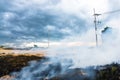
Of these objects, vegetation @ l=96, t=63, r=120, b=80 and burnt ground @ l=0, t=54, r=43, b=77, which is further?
burnt ground @ l=0, t=54, r=43, b=77

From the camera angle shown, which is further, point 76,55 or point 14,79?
point 76,55

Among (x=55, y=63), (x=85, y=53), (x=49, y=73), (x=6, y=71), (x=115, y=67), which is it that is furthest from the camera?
(x=85, y=53)

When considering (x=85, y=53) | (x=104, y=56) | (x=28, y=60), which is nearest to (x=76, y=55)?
(x=85, y=53)

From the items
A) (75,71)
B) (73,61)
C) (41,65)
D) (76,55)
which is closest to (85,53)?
(76,55)

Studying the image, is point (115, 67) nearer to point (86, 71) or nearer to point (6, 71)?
point (86, 71)

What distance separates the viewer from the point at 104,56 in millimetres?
52969

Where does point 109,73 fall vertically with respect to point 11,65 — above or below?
above

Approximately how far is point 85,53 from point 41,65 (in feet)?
34.1

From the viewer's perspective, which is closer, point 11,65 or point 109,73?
point 109,73

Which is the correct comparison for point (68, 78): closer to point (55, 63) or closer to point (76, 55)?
point (55, 63)

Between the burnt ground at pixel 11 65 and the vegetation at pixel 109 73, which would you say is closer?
the vegetation at pixel 109 73

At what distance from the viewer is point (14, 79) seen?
159ft

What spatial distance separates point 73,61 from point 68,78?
11260 millimetres

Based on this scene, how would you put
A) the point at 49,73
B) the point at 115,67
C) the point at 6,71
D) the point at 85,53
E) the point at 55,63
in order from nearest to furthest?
the point at 115,67 < the point at 49,73 < the point at 55,63 < the point at 6,71 < the point at 85,53
